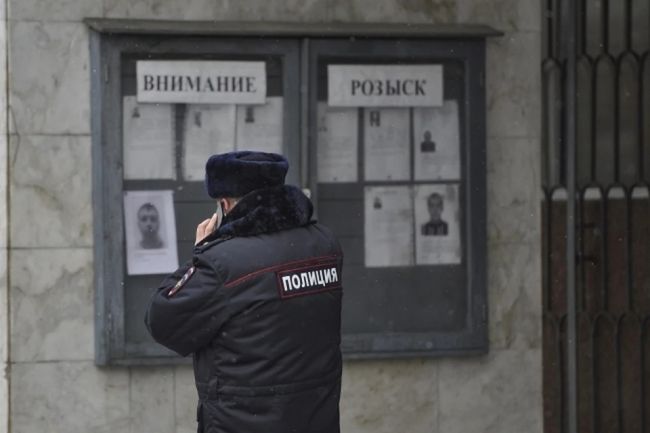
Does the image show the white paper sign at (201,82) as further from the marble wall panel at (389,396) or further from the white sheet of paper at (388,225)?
the marble wall panel at (389,396)

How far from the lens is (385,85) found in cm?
734

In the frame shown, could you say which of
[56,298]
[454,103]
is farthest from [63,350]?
[454,103]

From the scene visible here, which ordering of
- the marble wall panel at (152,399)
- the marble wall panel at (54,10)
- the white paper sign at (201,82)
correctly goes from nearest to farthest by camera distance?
1. the marble wall panel at (54,10)
2. the white paper sign at (201,82)
3. the marble wall panel at (152,399)

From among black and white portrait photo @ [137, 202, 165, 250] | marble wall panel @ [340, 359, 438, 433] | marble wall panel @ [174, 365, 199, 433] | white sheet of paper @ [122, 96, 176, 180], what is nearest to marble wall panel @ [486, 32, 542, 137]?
marble wall panel @ [340, 359, 438, 433]

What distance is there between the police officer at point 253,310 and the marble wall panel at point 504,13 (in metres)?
2.68

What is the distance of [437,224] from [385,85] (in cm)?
73

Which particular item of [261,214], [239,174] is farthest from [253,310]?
[239,174]

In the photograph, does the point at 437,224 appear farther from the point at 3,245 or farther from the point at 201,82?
the point at 3,245

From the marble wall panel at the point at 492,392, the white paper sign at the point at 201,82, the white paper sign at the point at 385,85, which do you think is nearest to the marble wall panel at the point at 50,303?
the white paper sign at the point at 201,82

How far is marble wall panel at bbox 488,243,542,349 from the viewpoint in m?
7.50

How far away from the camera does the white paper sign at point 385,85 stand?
23.9ft

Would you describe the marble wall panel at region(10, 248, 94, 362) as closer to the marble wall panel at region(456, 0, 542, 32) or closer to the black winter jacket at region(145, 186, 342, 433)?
the marble wall panel at region(456, 0, 542, 32)

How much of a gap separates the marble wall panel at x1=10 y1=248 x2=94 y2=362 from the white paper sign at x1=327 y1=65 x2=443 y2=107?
4.69 ft

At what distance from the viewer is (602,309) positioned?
7637 mm
